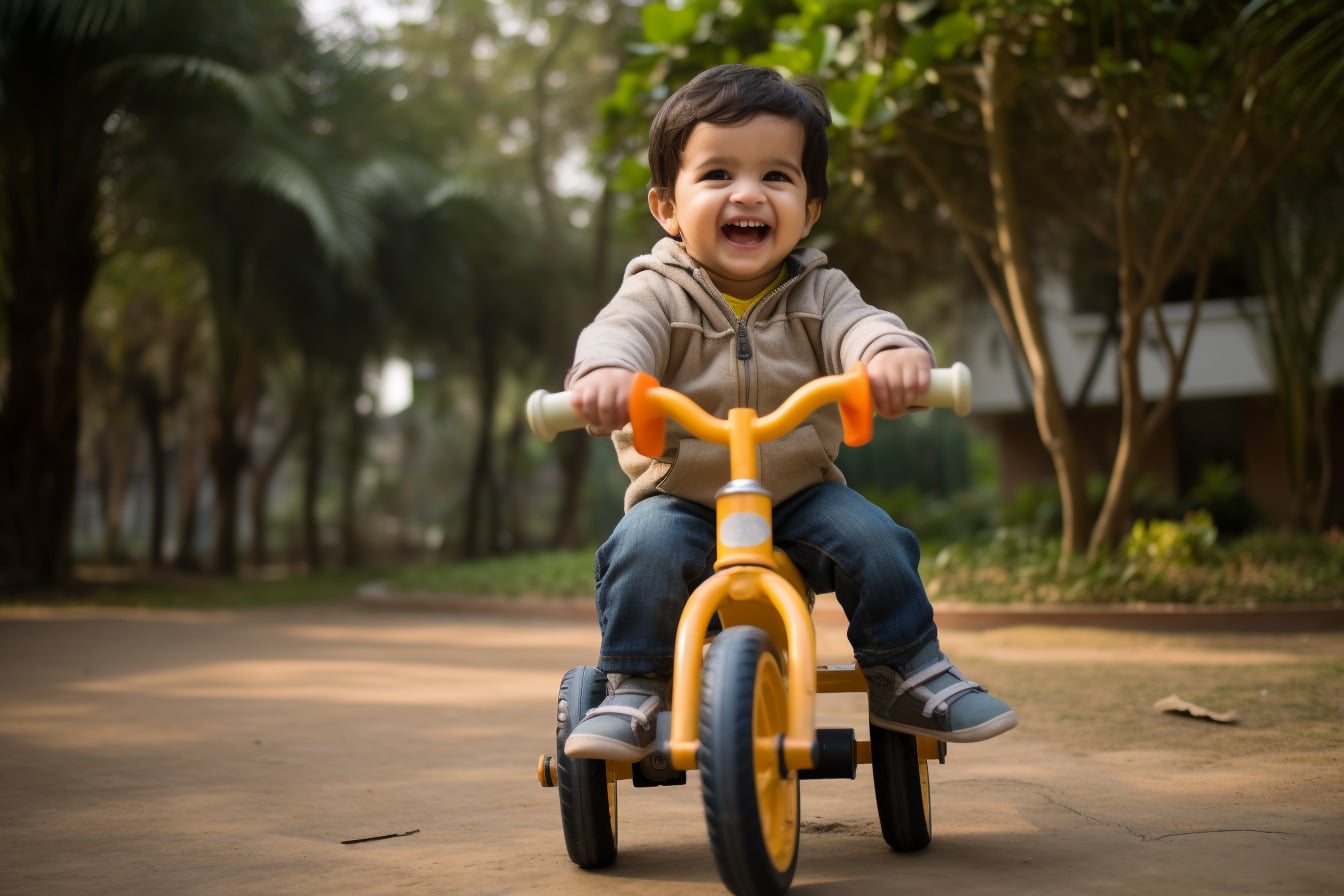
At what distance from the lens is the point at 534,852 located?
289cm

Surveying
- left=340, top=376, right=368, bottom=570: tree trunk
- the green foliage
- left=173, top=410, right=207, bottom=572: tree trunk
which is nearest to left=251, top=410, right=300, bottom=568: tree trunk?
left=173, top=410, right=207, bottom=572: tree trunk

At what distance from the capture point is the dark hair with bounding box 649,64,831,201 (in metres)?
2.65

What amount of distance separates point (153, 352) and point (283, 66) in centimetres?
1253

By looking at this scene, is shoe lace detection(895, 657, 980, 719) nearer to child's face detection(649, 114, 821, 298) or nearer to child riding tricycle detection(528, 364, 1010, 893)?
child riding tricycle detection(528, 364, 1010, 893)

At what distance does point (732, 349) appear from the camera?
8.84 feet

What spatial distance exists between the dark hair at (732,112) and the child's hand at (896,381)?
2.01 ft

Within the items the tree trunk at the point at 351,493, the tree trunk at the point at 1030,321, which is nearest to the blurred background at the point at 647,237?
the tree trunk at the point at 1030,321

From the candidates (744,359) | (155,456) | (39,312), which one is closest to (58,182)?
(39,312)

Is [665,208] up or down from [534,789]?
up

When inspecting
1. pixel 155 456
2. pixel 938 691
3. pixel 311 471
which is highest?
pixel 155 456

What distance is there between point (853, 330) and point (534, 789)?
1.85m

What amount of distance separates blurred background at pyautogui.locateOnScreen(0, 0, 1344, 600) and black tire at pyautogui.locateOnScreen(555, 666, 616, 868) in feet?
14.6

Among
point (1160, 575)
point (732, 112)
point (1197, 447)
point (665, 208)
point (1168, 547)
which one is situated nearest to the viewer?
point (732, 112)

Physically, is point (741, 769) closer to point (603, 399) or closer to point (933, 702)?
point (933, 702)
